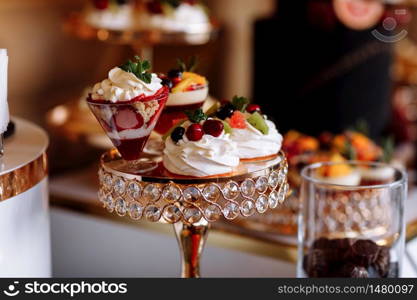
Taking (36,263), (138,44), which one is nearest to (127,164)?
(36,263)

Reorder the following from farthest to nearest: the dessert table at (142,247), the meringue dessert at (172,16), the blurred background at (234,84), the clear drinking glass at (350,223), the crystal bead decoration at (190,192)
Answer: the meringue dessert at (172,16)
the blurred background at (234,84)
the dessert table at (142,247)
the clear drinking glass at (350,223)
the crystal bead decoration at (190,192)

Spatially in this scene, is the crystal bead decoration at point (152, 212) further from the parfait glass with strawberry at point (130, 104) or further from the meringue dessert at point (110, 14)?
the meringue dessert at point (110, 14)

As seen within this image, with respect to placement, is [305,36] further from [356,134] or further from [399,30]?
[356,134]

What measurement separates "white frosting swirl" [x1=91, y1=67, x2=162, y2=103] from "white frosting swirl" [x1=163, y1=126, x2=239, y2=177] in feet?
0.32

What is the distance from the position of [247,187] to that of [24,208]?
0.42 meters

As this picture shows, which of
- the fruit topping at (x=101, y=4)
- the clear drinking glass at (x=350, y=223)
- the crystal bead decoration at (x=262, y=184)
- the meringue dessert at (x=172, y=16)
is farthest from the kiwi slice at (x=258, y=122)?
the fruit topping at (x=101, y=4)

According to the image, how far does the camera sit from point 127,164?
1.24m

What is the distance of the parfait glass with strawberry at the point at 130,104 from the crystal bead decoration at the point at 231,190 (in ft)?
0.46

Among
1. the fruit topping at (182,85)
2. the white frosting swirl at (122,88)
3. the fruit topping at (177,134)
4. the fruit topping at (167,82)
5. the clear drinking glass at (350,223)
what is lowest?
the clear drinking glass at (350,223)

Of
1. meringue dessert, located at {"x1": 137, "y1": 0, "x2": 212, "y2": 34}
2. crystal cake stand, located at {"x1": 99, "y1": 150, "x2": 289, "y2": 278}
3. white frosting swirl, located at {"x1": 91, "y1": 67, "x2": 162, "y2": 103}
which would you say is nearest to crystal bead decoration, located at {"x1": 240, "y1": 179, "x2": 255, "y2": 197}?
crystal cake stand, located at {"x1": 99, "y1": 150, "x2": 289, "y2": 278}

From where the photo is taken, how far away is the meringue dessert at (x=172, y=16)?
96.9 inches

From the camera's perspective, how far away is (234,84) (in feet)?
12.6

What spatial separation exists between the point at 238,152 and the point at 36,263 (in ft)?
1.52

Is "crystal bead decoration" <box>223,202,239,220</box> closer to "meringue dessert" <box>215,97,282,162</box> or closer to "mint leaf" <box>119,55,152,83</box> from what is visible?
"meringue dessert" <box>215,97,282,162</box>
